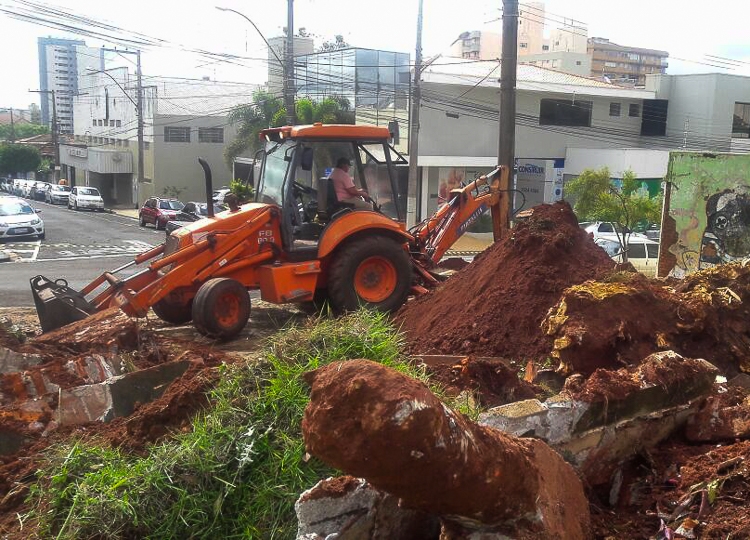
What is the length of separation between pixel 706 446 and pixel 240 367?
273 cm

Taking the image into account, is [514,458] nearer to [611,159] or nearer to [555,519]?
[555,519]

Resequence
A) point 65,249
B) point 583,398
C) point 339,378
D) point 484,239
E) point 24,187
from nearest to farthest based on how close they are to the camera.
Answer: point 339,378
point 583,398
point 65,249
point 484,239
point 24,187

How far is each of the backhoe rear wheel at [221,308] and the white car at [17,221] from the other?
17.5 metres

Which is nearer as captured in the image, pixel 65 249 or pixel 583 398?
pixel 583 398

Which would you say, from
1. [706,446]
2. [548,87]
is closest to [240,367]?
[706,446]

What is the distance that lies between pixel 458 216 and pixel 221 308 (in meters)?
3.78

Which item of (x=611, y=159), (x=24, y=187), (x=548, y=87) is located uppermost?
(x=548, y=87)

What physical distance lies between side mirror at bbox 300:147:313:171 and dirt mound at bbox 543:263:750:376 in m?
4.02

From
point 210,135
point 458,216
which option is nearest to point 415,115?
point 458,216

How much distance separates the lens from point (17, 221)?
24016 mm

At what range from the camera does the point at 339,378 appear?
8.78ft

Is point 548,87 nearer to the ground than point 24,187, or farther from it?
farther from it

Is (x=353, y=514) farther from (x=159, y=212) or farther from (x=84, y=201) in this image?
(x=84, y=201)

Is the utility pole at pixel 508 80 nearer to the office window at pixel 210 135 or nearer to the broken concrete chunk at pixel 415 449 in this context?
the broken concrete chunk at pixel 415 449
